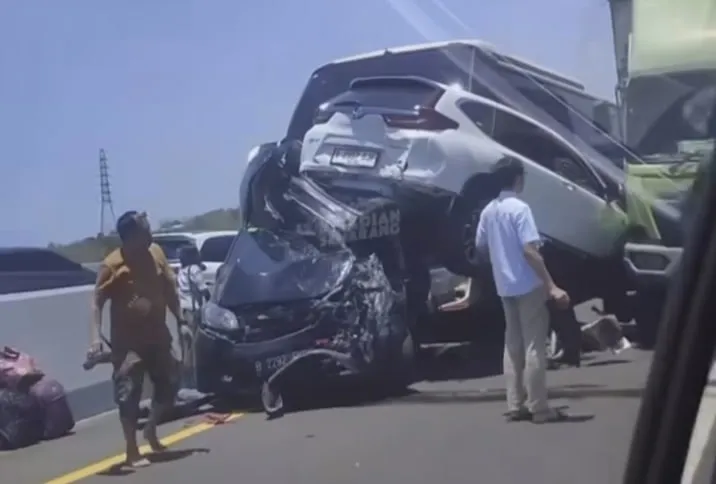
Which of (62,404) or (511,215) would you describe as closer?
(511,215)

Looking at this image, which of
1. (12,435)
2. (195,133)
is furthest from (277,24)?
(12,435)

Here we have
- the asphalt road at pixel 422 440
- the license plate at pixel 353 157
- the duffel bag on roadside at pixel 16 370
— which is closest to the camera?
the asphalt road at pixel 422 440

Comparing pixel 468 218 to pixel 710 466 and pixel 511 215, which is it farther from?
pixel 710 466

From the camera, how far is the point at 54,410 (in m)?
4.12

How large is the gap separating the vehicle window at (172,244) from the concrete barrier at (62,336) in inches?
7.7

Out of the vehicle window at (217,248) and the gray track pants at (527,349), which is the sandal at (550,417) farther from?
the vehicle window at (217,248)

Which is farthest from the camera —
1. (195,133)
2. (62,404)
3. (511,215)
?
(62,404)

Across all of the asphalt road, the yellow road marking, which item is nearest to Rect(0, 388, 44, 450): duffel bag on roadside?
the asphalt road

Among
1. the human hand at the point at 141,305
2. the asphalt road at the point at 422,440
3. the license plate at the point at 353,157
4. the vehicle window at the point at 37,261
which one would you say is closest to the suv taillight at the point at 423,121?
the license plate at the point at 353,157

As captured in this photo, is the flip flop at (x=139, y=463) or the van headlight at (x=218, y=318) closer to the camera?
the flip flop at (x=139, y=463)

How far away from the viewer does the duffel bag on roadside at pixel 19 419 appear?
4.07m

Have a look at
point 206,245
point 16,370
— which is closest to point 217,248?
point 206,245

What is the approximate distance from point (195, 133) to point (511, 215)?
100 centimetres

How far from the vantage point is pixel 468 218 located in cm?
372
